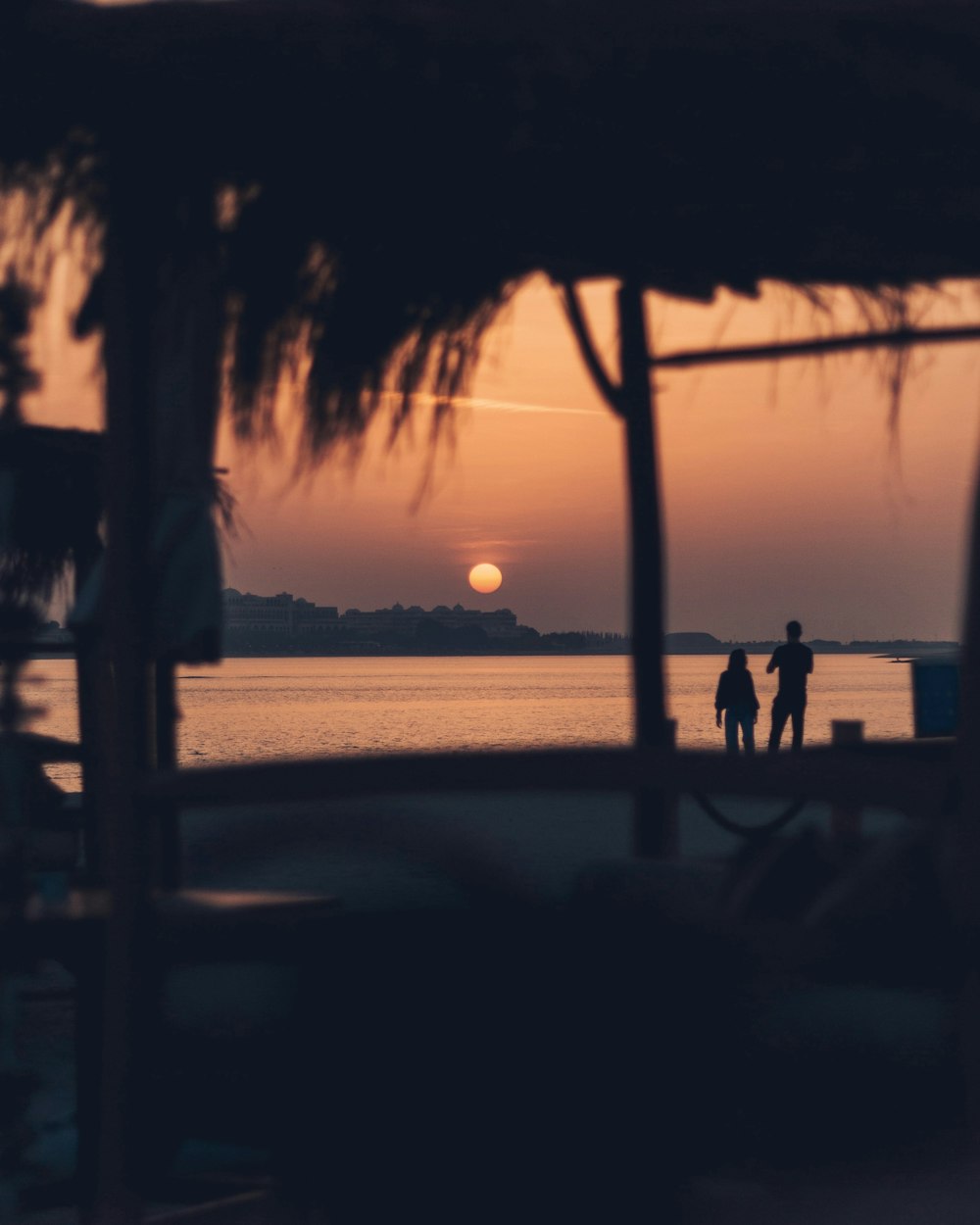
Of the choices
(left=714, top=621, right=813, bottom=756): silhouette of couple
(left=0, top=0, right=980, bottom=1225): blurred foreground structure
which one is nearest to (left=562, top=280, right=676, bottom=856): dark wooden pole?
(left=0, top=0, right=980, bottom=1225): blurred foreground structure

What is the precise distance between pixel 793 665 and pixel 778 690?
0.52 meters

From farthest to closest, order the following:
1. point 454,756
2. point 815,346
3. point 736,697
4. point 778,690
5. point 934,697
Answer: point 736,697
point 778,690
point 934,697
point 815,346
point 454,756

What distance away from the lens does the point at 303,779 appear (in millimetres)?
3145

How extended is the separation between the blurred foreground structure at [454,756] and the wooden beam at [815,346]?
27 cm

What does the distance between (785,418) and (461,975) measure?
210 cm

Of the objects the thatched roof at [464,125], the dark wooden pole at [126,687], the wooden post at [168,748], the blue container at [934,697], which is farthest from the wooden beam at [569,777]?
the blue container at [934,697]

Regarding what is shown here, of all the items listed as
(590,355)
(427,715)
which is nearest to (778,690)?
(590,355)

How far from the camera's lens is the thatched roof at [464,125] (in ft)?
9.24

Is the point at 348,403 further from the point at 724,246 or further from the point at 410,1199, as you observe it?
the point at 410,1199

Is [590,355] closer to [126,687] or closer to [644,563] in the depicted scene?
[644,563]

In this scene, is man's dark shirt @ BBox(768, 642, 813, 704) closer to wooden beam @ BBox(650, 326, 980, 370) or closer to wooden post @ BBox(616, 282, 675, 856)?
wooden post @ BBox(616, 282, 675, 856)

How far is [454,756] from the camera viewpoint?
10.3 feet

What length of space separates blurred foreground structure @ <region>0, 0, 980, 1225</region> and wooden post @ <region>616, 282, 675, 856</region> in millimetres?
1268

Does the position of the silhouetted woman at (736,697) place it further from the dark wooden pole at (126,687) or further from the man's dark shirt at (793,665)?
the dark wooden pole at (126,687)
